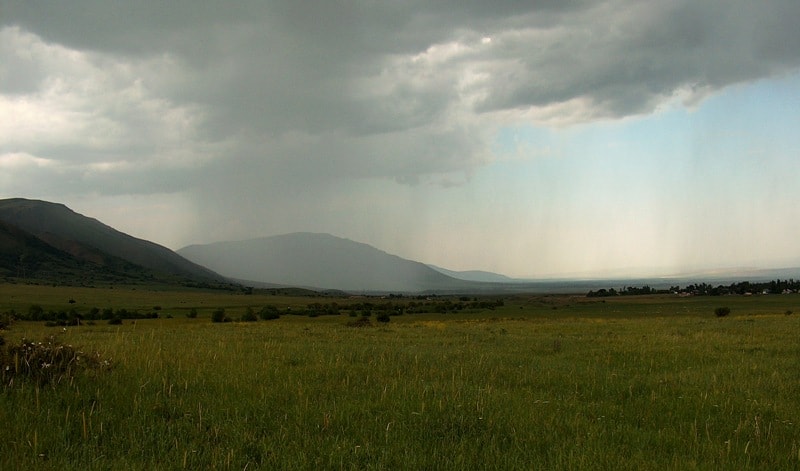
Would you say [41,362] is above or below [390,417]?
above

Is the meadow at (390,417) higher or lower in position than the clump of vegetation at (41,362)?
lower

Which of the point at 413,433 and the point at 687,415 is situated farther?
the point at 687,415

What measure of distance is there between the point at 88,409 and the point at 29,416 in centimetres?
71

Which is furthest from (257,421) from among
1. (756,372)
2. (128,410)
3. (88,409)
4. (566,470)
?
(756,372)

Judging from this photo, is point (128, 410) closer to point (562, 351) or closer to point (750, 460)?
point (750, 460)

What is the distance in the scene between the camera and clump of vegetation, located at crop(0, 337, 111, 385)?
825 cm

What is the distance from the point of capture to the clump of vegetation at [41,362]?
8.25 m

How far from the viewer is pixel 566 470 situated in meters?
5.61

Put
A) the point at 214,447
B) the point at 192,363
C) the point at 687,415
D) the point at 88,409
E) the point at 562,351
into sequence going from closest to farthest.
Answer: the point at 214,447 → the point at 88,409 → the point at 687,415 → the point at 192,363 → the point at 562,351

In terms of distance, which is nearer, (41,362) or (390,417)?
(390,417)

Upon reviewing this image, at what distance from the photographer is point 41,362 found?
336 inches

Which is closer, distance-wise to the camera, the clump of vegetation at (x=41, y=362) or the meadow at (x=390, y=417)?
the meadow at (x=390, y=417)

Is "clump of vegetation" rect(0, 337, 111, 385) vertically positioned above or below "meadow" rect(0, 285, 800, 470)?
above

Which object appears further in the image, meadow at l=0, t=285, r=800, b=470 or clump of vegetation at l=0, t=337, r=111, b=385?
clump of vegetation at l=0, t=337, r=111, b=385
